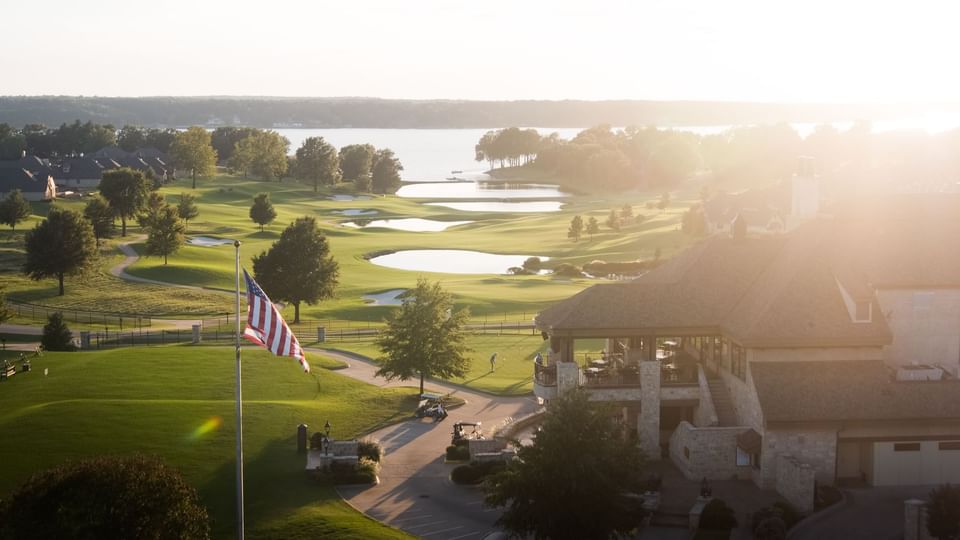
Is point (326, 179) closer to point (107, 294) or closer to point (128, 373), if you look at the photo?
point (107, 294)

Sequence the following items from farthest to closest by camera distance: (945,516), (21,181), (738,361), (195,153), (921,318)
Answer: (195,153) < (21,181) < (921,318) < (738,361) < (945,516)

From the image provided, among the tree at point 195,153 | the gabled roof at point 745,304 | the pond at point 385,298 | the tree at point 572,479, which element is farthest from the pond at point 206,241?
the tree at point 572,479

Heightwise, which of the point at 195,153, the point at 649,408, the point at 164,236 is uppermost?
the point at 195,153

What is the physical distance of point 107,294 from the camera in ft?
258

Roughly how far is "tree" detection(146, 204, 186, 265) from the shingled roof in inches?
2389

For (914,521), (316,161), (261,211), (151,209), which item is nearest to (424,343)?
(914,521)

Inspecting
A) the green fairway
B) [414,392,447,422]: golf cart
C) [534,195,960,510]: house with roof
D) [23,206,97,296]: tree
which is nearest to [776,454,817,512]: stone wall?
[534,195,960,510]: house with roof

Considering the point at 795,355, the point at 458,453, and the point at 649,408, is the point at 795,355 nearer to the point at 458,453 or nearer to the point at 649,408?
the point at 649,408

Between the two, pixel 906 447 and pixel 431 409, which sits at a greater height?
pixel 906 447

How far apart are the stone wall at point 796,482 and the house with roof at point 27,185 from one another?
109m

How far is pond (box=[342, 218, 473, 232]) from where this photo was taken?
140875mm

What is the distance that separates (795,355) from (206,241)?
7766cm

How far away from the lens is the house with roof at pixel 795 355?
3675 cm

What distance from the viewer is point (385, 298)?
82625mm
